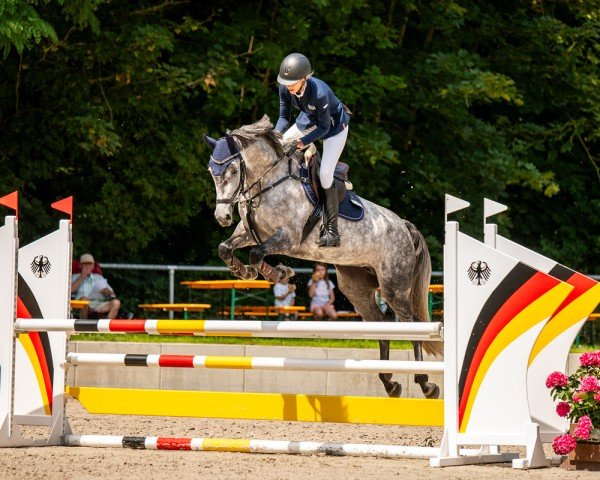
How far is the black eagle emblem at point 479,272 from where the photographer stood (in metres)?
6.11

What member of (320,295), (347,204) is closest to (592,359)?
(347,204)

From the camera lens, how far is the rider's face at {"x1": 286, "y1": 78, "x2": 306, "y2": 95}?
700 cm

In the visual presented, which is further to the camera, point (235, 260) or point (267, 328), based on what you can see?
point (235, 260)

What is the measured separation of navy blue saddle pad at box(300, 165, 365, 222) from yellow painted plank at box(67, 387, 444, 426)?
135 centimetres

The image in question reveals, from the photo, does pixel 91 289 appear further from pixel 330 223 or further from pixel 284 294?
pixel 330 223

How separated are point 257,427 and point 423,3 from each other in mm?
10131

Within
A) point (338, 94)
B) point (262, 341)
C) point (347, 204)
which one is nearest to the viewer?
point (347, 204)

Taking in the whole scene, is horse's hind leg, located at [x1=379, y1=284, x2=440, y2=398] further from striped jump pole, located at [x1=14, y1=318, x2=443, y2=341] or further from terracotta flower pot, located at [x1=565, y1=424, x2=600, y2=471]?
terracotta flower pot, located at [x1=565, y1=424, x2=600, y2=471]

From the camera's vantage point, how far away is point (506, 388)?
6.00 meters

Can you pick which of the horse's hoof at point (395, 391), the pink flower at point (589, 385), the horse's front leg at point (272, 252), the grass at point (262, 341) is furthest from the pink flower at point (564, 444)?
the grass at point (262, 341)

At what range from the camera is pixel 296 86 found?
7.02 meters

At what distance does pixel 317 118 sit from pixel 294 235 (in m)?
0.68

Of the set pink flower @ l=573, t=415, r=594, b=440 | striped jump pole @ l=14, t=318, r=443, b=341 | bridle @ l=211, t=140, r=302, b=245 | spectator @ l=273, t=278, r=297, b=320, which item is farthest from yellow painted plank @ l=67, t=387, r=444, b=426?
spectator @ l=273, t=278, r=297, b=320

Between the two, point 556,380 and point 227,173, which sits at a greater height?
point 227,173
